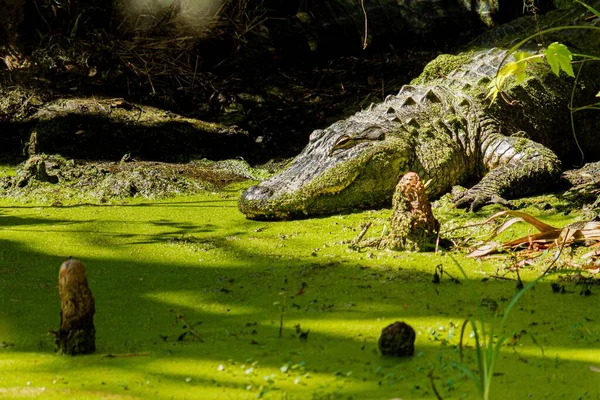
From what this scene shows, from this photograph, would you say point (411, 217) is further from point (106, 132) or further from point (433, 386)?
point (106, 132)

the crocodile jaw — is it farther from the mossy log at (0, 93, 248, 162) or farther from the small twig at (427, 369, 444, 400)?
the small twig at (427, 369, 444, 400)

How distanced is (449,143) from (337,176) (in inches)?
42.0

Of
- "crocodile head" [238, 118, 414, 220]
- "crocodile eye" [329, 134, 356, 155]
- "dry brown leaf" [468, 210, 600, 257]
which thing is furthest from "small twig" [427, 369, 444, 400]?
"crocodile eye" [329, 134, 356, 155]

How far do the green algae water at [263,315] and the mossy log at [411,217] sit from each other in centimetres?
10

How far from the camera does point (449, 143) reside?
5855mm

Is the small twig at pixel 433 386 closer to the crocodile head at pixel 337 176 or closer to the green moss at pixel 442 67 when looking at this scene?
the crocodile head at pixel 337 176

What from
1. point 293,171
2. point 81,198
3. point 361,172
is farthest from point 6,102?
point 361,172

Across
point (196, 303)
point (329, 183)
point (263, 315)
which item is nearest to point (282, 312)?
point (263, 315)

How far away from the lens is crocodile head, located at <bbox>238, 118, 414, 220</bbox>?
5.07 meters

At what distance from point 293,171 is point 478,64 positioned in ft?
6.72

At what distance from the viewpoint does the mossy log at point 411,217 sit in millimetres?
4020

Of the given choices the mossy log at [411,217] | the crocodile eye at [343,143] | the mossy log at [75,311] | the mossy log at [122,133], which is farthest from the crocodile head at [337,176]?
the mossy log at [75,311]

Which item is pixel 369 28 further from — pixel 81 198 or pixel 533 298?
pixel 533 298

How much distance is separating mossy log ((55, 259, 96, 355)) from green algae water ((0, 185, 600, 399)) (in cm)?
5
